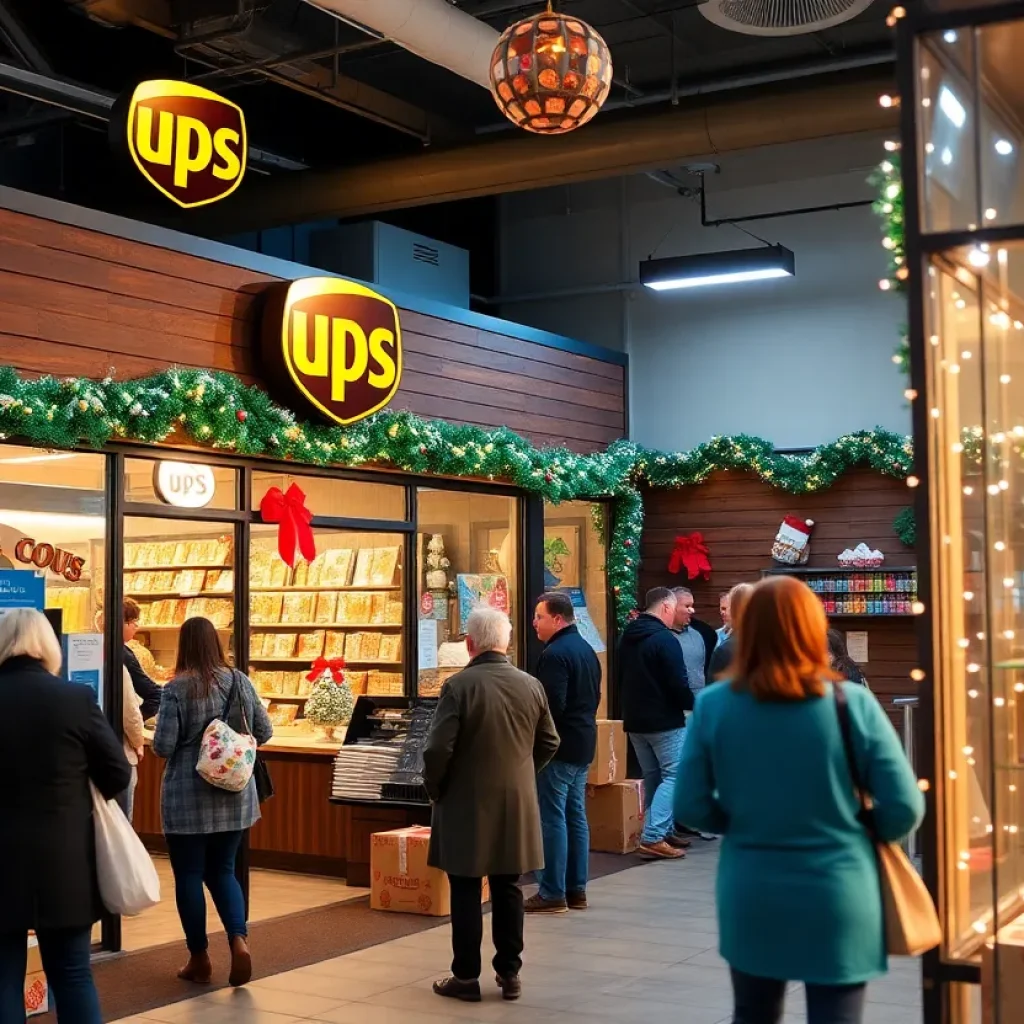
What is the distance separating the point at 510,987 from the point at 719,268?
662cm

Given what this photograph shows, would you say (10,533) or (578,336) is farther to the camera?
(578,336)

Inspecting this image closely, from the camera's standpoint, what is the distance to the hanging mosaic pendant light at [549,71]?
18.7 ft

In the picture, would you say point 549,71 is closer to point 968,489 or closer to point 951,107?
point 951,107

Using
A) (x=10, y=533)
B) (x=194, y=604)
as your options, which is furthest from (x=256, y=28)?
(x=10, y=533)

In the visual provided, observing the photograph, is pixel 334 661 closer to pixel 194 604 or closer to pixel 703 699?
pixel 194 604

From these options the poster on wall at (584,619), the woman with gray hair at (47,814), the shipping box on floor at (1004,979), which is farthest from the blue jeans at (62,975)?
the poster on wall at (584,619)

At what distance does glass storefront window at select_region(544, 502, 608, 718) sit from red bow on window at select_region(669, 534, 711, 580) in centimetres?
59

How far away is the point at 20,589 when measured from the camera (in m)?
5.86

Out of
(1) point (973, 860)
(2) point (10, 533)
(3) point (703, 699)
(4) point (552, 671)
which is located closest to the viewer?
(3) point (703, 699)

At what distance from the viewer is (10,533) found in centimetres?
691

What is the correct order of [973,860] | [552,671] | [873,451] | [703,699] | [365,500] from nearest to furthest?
[703,699]
[973,860]
[552,671]
[365,500]
[873,451]

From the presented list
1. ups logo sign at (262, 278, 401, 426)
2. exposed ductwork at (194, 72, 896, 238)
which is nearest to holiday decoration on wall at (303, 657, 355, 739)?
ups logo sign at (262, 278, 401, 426)

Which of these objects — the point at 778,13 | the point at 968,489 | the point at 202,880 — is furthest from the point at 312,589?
the point at 968,489

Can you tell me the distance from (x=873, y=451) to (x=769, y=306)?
5.59 feet
